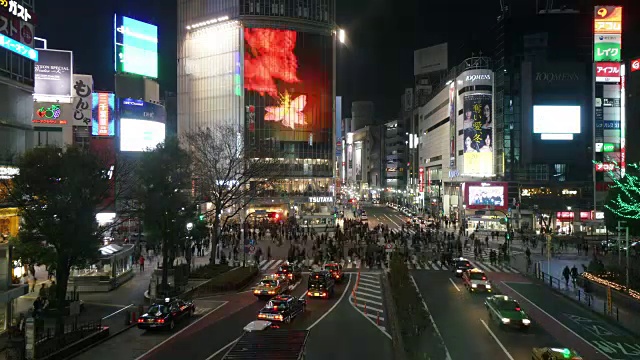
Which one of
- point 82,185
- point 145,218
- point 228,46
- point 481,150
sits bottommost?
point 145,218

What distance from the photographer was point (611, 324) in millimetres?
22391

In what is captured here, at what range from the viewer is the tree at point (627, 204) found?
42650 millimetres

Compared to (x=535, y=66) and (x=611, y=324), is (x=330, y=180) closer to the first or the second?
(x=535, y=66)

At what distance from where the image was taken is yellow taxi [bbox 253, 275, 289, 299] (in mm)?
26906

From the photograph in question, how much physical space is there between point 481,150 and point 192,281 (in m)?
54.2

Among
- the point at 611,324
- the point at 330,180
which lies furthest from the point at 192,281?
the point at 330,180

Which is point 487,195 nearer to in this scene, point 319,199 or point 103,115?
point 319,199

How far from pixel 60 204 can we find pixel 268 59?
2982 inches

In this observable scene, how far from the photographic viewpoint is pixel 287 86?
94562 mm

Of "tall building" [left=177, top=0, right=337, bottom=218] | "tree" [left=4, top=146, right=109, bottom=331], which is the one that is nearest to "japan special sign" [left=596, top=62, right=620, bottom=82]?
"tall building" [left=177, top=0, right=337, bottom=218]

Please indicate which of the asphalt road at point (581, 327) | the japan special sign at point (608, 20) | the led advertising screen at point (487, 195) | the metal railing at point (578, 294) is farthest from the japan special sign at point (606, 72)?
the asphalt road at point (581, 327)

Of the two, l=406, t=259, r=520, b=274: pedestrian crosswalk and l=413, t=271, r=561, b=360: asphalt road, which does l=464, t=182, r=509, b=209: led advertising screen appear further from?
l=413, t=271, r=561, b=360: asphalt road

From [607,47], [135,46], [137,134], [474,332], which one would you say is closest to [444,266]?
[474,332]

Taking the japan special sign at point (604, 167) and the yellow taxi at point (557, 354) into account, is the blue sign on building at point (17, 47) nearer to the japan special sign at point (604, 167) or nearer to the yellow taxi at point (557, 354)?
the yellow taxi at point (557, 354)
